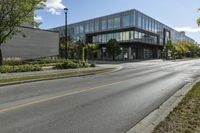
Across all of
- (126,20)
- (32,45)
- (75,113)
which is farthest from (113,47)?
(75,113)

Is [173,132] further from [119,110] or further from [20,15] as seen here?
[20,15]

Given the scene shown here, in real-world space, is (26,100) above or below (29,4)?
below

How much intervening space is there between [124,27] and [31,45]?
38305mm

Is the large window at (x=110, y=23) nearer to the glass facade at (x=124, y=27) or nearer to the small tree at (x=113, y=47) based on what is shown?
the glass facade at (x=124, y=27)

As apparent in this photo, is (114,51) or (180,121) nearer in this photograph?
(180,121)

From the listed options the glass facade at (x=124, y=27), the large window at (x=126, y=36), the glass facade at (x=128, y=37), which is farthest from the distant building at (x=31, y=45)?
the glass facade at (x=124, y=27)

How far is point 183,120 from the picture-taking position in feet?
18.7

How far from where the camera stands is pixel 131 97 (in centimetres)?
957

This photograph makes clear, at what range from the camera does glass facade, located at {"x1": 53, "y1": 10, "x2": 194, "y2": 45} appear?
2687 inches

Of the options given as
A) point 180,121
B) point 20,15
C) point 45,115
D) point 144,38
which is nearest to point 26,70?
point 20,15

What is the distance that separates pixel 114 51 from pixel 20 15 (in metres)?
41.4

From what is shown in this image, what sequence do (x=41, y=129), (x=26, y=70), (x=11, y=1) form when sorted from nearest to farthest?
(x=41, y=129) < (x=26, y=70) < (x=11, y=1)

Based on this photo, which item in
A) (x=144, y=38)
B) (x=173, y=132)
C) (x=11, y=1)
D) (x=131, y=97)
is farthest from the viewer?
(x=144, y=38)

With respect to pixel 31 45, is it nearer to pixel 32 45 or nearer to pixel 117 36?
pixel 32 45
